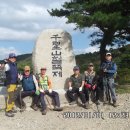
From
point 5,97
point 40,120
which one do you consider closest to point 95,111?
point 40,120

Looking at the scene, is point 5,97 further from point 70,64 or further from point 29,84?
point 70,64

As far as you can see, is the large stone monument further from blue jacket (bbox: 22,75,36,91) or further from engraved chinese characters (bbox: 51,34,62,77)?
blue jacket (bbox: 22,75,36,91)

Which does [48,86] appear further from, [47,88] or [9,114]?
[9,114]

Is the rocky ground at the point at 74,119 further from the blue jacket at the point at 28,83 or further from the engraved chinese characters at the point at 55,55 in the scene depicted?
the engraved chinese characters at the point at 55,55

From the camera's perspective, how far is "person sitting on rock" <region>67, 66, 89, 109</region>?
10852 mm

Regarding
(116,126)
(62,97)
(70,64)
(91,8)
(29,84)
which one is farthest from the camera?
(91,8)

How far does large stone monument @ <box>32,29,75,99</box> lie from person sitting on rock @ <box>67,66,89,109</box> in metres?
0.83

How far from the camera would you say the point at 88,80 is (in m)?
11.1

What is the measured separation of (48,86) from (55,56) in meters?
1.33

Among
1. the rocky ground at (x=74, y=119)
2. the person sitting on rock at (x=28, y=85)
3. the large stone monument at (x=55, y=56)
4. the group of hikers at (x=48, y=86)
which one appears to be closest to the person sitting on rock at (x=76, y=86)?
the group of hikers at (x=48, y=86)

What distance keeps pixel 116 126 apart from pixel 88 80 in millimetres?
1948

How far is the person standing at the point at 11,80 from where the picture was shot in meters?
10.2

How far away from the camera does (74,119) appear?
33.1 ft

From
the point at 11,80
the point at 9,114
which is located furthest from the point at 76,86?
the point at 9,114
